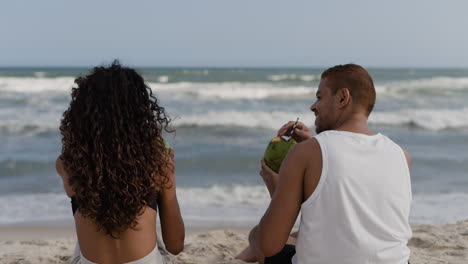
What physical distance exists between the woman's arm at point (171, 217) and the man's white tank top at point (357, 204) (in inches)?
24.2

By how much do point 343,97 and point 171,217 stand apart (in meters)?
0.93

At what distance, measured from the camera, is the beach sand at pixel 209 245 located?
3.75 metres

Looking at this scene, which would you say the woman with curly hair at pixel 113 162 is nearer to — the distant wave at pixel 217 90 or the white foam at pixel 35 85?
the distant wave at pixel 217 90

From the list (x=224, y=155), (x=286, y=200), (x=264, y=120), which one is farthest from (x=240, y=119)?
(x=286, y=200)

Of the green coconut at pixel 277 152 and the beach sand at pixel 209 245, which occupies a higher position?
the green coconut at pixel 277 152

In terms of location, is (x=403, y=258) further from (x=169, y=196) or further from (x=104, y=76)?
(x=104, y=76)

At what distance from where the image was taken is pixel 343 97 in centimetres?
204

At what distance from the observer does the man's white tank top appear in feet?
6.09

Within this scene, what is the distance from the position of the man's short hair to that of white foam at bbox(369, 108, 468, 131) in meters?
10.4

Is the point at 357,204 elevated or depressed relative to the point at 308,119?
elevated

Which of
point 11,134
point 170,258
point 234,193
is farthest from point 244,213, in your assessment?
Result: point 11,134

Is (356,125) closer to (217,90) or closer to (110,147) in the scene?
(110,147)

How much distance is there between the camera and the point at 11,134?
10117 millimetres

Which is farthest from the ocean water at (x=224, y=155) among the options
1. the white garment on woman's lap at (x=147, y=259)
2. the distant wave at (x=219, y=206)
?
the white garment on woman's lap at (x=147, y=259)
